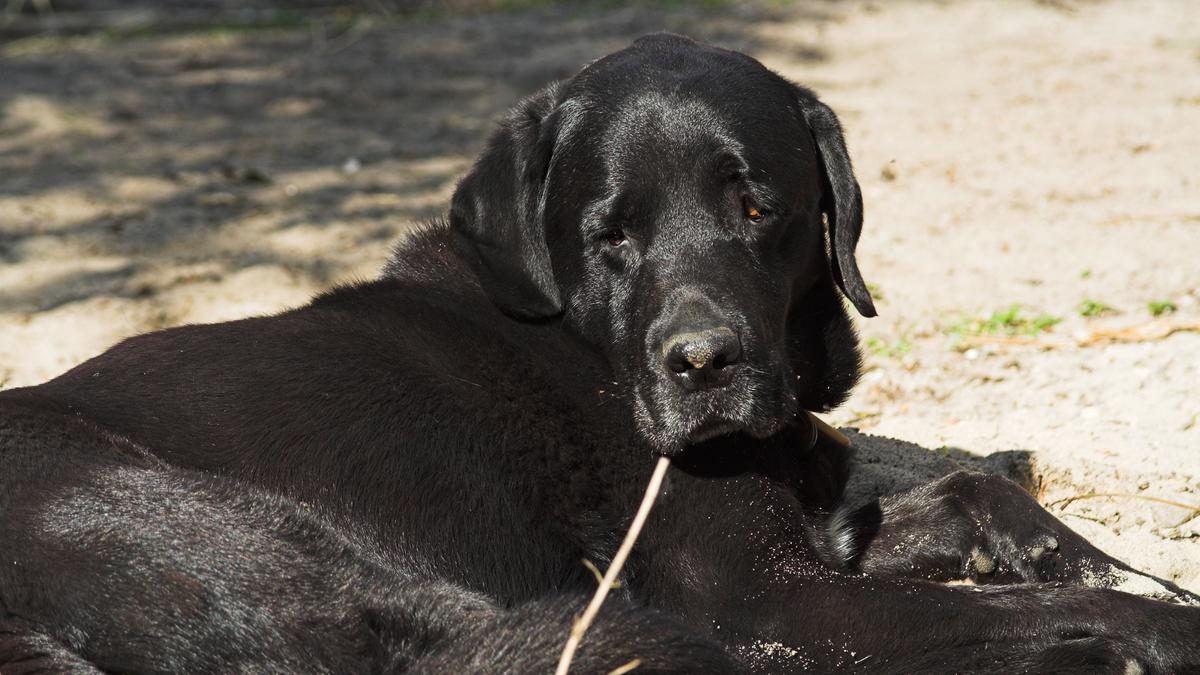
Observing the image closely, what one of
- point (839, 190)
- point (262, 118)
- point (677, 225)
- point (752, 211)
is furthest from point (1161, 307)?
point (262, 118)

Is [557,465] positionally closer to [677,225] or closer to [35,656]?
[677,225]

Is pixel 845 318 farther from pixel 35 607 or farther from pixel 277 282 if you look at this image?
pixel 277 282

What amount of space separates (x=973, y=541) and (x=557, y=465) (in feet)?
4.23

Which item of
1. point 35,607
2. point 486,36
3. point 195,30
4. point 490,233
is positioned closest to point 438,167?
point 486,36

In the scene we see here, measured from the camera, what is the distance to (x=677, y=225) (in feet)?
12.1

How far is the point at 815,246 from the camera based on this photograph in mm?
4004

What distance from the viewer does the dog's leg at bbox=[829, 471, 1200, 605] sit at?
3.90m

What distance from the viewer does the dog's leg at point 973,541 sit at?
12.8ft

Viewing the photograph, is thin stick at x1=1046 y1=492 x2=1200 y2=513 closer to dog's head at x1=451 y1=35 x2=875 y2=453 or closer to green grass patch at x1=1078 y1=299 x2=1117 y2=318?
dog's head at x1=451 y1=35 x2=875 y2=453

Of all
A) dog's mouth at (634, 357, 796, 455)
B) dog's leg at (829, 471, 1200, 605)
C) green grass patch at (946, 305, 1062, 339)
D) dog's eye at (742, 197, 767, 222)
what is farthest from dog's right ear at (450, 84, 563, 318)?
green grass patch at (946, 305, 1062, 339)

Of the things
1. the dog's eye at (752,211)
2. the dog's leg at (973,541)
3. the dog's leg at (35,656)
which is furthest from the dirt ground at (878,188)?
the dog's leg at (35,656)

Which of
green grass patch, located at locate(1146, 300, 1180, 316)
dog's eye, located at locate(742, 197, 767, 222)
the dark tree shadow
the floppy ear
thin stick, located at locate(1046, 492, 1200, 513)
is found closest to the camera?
dog's eye, located at locate(742, 197, 767, 222)

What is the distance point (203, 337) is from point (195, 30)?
24.6 feet

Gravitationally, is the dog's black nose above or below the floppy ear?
below
